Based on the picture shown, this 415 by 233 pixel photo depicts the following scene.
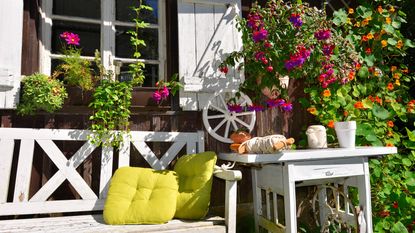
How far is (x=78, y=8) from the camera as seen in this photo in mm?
2609

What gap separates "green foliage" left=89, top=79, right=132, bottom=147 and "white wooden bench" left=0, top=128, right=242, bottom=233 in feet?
0.23

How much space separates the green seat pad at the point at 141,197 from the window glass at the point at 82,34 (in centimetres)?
115

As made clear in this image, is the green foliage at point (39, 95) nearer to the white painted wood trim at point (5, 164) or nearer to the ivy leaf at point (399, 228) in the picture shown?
the white painted wood trim at point (5, 164)

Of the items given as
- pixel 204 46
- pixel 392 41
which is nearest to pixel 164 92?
pixel 204 46

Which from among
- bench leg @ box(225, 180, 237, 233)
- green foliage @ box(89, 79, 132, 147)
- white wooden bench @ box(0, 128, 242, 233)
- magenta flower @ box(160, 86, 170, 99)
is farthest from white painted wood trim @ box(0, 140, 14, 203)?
bench leg @ box(225, 180, 237, 233)

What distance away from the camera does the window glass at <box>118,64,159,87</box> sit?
2.56m

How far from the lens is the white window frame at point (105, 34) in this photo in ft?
7.83

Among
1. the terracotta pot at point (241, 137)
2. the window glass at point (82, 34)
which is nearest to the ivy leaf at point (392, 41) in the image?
the terracotta pot at point (241, 137)

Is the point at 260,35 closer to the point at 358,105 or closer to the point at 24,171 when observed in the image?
the point at 358,105

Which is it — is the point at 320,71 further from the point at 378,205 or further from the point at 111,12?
the point at 111,12

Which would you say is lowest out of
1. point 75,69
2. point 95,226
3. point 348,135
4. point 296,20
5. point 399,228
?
point 399,228

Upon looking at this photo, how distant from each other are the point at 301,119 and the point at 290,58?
2.84 feet

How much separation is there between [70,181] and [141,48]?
1271 mm

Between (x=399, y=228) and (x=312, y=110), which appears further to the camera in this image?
(x=312, y=110)
